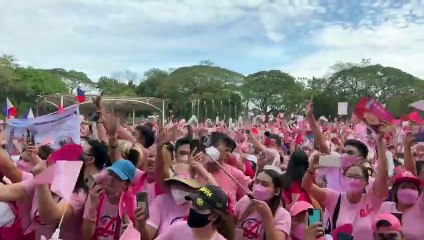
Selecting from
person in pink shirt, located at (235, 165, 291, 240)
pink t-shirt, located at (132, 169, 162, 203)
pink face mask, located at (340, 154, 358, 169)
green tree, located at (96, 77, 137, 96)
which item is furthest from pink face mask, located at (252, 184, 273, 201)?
green tree, located at (96, 77, 137, 96)

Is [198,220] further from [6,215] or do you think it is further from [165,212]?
[6,215]

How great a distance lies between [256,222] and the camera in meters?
4.06

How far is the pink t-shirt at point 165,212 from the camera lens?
3939 mm

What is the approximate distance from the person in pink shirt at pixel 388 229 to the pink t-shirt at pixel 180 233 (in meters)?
1.11

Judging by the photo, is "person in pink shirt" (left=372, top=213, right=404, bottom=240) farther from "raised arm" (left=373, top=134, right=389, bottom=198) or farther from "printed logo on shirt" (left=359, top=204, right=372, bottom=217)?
"raised arm" (left=373, top=134, right=389, bottom=198)

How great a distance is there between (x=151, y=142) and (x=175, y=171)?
130cm

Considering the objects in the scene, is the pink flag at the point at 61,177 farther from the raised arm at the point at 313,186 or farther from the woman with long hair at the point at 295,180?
the raised arm at the point at 313,186

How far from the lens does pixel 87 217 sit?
3689 millimetres

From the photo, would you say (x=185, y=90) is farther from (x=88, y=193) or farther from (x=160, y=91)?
(x=88, y=193)

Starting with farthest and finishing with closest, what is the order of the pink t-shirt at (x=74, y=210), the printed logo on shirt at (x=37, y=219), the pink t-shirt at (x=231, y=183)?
the pink t-shirt at (x=231, y=183), the printed logo on shirt at (x=37, y=219), the pink t-shirt at (x=74, y=210)

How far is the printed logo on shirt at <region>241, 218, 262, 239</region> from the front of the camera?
4.04 metres

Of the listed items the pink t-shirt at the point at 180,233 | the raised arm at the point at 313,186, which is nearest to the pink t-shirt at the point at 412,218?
the raised arm at the point at 313,186

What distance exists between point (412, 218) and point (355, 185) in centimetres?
45

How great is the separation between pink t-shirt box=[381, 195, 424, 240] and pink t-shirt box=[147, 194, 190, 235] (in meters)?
1.39
